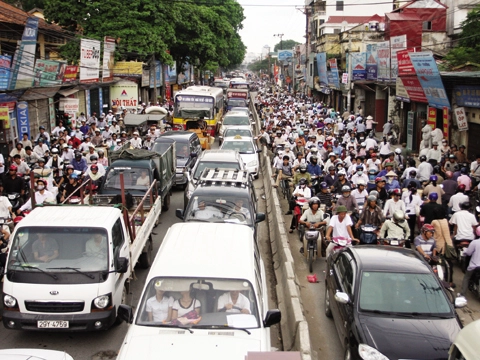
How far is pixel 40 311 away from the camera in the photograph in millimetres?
7773

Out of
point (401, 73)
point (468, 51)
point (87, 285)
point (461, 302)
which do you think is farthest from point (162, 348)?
point (468, 51)

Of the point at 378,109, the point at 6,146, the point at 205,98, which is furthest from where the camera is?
the point at 378,109

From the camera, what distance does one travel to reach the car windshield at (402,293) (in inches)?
277

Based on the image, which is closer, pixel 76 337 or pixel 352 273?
pixel 352 273

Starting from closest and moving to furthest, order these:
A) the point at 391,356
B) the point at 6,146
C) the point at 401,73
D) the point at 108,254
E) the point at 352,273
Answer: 1. the point at 391,356
2. the point at 352,273
3. the point at 108,254
4. the point at 6,146
5. the point at 401,73

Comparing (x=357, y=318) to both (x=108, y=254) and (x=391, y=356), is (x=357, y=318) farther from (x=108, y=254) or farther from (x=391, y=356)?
(x=108, y=254)

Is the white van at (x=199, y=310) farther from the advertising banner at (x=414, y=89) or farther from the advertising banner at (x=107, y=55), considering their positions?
the advertising banner at (x=107, y=55)

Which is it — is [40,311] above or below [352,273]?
below

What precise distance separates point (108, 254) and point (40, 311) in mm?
1195

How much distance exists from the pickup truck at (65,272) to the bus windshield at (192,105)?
21.8 meters

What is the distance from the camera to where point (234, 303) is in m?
6.34

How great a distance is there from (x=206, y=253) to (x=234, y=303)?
0.84m

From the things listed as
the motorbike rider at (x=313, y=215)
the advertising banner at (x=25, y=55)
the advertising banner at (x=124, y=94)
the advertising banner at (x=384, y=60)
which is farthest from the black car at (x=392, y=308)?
the advertising banner at (x=124, y=94)

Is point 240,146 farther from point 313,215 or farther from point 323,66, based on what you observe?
point 323,66
